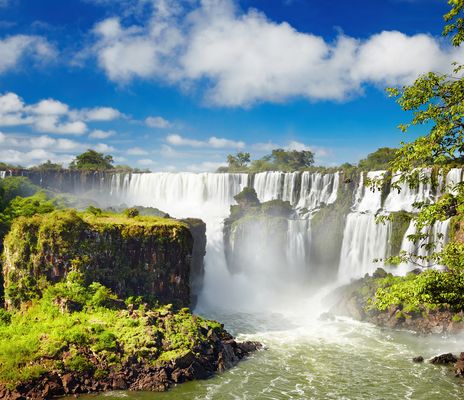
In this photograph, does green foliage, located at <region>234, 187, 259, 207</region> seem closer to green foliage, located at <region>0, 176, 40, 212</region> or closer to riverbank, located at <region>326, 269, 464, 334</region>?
riverbank, located at <region>326, 269, 464, 334</region>

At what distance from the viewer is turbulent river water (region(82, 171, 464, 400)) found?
24016mm

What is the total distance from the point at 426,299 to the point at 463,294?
39.9 inches

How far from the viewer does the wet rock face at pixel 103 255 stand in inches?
1220

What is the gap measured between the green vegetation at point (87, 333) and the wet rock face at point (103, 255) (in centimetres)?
115

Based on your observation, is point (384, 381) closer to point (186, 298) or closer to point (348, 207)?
point (186, 298)

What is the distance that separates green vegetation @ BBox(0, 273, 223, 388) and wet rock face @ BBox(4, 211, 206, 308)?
1148mm

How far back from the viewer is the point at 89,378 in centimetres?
2323

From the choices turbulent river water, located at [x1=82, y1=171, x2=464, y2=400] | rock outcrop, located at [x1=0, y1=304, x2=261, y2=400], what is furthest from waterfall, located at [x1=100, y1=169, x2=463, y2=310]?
rock outcrop, located at [x1=0, y1=304, x2=261, y2=400]

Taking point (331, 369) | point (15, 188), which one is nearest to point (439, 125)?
point (331, 369)


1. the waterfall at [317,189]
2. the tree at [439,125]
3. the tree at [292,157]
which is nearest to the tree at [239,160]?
the tree at [292,157]

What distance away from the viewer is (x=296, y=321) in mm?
39344

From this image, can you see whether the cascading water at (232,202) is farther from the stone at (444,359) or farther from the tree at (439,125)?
the tree at (439,125)

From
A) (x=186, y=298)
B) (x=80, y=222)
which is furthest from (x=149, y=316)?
(x=80, y=222)

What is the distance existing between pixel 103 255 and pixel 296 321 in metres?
18.3
